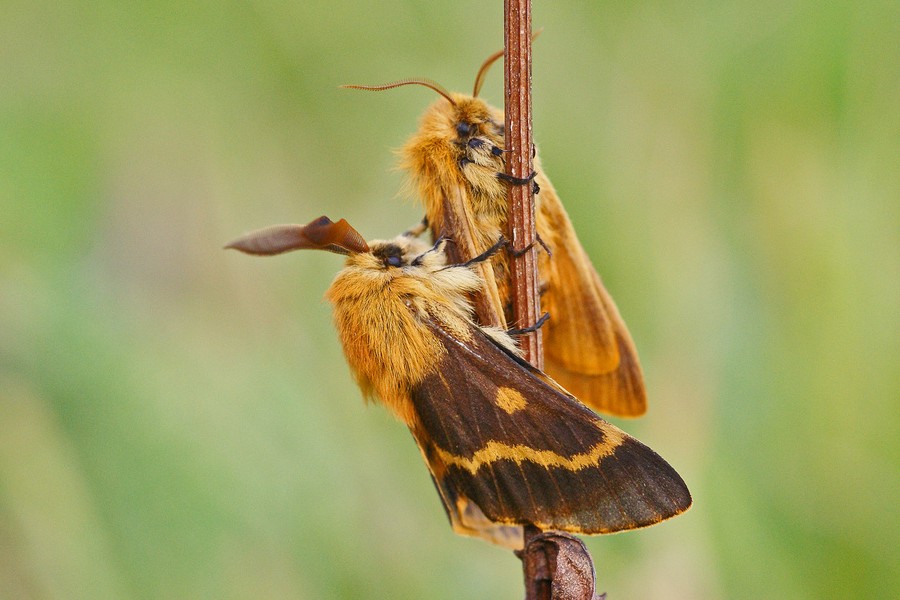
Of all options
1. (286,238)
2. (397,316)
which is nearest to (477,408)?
(397,316)

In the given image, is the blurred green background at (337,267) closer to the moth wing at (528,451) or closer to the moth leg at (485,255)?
the moth wing at (528,451)

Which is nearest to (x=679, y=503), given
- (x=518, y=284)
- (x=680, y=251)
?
(x=518, y=284)

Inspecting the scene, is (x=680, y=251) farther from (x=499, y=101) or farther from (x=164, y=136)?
(x=164, y=136)

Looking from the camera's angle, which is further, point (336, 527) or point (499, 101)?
point (499, 101)

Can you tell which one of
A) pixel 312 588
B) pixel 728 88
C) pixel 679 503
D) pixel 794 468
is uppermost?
pixel 728 88

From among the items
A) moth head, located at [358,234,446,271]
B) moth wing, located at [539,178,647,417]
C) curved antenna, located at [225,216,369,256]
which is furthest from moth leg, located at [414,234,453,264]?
curved antenna, located at [225,216,369,256]

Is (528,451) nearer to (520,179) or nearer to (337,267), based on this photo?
(520,179)

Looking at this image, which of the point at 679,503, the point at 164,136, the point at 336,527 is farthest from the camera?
the point at 164,136

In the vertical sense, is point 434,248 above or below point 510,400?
above
